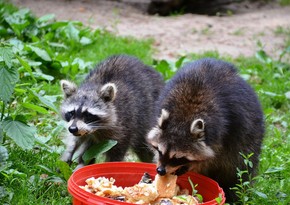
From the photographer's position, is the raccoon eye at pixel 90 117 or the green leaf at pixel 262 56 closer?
the raccoon eye at pixel 90 117

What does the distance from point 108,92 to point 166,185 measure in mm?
1428

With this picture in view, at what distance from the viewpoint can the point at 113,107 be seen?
18.8 feet

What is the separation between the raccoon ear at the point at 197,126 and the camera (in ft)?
14.3

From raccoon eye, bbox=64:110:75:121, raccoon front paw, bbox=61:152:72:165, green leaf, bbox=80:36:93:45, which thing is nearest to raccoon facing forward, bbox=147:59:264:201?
raccoon eye, bbox=64:110:75:121

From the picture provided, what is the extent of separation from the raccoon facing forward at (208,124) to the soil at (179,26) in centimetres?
392

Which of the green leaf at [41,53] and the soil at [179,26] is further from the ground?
the green leaf at [41,53]

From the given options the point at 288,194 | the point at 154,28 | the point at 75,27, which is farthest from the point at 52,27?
the point at 288,194

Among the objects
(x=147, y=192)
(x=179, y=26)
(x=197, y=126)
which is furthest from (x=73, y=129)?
(x=179, y=26)

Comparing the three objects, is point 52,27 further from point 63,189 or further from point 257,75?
point 63,189

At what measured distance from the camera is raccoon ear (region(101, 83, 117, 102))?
18.4 feet

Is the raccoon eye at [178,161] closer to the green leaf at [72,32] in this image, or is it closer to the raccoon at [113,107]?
the raccoon at [113,107]

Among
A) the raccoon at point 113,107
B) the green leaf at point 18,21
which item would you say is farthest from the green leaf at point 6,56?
the green leaf at point 18,21

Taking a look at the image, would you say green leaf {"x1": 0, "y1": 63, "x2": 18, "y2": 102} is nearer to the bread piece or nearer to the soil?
the bread piece

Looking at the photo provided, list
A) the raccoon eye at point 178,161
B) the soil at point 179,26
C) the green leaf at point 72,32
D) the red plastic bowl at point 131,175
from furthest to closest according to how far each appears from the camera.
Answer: the soil at point 179,26, the green leaf at point 72,32, the red plastic bowl at point 131,175, the raccoon eye at point 178,161
